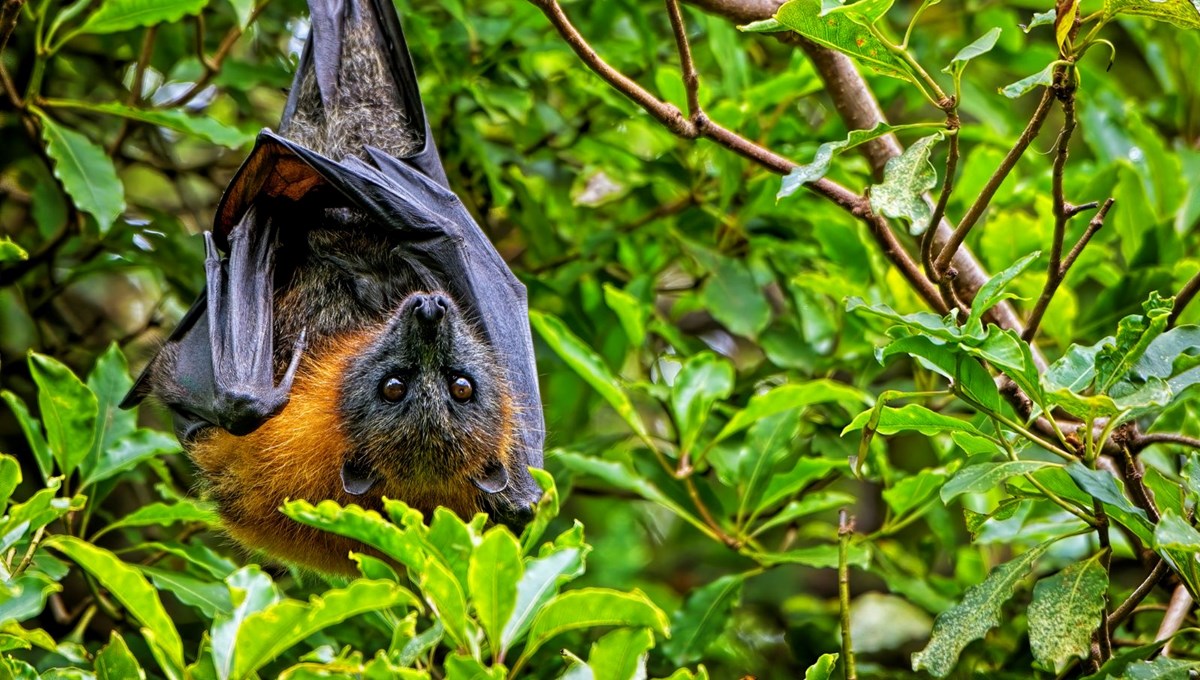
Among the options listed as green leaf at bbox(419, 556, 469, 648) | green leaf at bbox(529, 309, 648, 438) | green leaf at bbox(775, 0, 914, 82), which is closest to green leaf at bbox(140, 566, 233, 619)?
green leaf at bbox(529, 309, 648, 438)

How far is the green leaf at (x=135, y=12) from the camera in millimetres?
4617

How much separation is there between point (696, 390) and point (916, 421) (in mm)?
1573

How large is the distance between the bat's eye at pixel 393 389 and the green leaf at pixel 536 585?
1894 mm

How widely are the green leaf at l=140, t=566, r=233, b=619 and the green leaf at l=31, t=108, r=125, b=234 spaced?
4.56 feet

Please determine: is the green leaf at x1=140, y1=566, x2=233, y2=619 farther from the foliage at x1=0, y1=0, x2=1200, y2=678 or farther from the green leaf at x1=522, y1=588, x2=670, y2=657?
the green leaf at x1=522, y1=588, x2=670, y2=657

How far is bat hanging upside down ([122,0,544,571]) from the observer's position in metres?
4.54

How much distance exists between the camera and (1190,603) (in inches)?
157

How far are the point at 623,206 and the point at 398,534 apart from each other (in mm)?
3620

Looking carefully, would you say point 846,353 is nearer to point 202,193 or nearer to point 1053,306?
point 1053,306

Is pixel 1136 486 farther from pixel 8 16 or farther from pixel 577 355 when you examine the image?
pixel 8 16

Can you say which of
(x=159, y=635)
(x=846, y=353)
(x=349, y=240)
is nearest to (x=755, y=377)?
(x=846, y=353)

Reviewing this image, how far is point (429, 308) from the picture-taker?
4.36 m

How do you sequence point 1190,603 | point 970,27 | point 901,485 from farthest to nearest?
1. point 970,27
2. point 901,485
3. point 1190,603

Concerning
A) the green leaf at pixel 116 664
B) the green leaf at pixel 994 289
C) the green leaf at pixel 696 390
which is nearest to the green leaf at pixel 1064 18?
the green leaf at pixel 994 289
